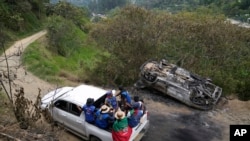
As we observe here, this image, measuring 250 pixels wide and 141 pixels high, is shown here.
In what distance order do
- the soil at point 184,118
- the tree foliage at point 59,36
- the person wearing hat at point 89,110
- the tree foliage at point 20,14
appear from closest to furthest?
the person wearing hat at point 89,110 < the soil at point 184,118 < the tree foliage at point 20,14 < the tree foliage at point 59,36

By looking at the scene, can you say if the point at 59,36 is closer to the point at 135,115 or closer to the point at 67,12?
the point at 67,12

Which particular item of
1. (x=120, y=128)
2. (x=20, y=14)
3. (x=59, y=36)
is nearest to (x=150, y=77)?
(x=120, y=128)

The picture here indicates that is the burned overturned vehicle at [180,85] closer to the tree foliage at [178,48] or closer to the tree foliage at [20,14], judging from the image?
the tree foliage at [178,48]

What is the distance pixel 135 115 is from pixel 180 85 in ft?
16.2

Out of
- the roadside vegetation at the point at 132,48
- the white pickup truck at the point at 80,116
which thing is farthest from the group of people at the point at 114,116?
the roadside vegetation at the point at 132,48

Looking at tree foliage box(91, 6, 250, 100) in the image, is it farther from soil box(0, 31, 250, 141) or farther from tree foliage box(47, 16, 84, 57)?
tree foliage box(47, 16, 84, 57)

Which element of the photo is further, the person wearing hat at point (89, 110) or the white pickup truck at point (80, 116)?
the white pickup truck at point (80, 116)

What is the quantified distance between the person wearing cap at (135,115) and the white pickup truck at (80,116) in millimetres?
256

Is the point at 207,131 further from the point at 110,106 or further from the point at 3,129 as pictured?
the point at 3,129

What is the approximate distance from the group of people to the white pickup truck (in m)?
0.25

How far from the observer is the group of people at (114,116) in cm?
927

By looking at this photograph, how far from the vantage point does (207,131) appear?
11961 millimetres

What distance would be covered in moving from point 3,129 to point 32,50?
56.5 feet

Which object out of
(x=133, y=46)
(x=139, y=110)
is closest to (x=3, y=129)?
(x=139, y=110)
